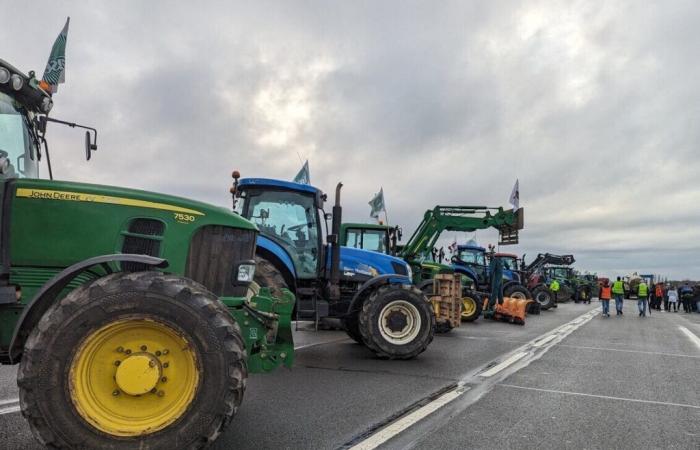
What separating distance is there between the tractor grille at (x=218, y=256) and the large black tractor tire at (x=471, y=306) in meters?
12.0

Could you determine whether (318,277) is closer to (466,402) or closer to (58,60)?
(466,402)

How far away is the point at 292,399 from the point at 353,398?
24.7 inches

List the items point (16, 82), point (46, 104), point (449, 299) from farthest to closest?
1. point (449, 299)
2. point (46, 104)
3. point (16, 82)

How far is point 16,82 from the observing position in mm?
4059

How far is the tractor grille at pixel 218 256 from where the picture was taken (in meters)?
3.92

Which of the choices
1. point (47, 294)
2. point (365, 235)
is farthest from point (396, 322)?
point (365, 235)

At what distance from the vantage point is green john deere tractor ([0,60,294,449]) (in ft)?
9.73

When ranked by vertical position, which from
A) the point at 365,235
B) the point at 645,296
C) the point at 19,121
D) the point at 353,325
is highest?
the point at 365,235

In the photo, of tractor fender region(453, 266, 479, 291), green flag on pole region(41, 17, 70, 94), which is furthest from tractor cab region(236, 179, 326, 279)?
tractor fender region(453, 266, 479, 291)

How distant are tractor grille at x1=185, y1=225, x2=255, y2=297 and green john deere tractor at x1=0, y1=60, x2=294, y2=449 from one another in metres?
0.05

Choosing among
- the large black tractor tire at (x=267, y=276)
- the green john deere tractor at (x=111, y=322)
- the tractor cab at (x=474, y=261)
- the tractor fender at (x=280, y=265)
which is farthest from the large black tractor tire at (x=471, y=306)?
the green john deere tractor at (x=111, y=322)

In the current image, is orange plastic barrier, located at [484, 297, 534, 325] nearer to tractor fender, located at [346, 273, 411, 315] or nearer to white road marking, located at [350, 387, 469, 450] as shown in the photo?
tractor fender, located at [346, 273, 411, 315]

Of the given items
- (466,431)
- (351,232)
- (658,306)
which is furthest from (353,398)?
(658,306)

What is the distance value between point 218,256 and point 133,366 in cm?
114
